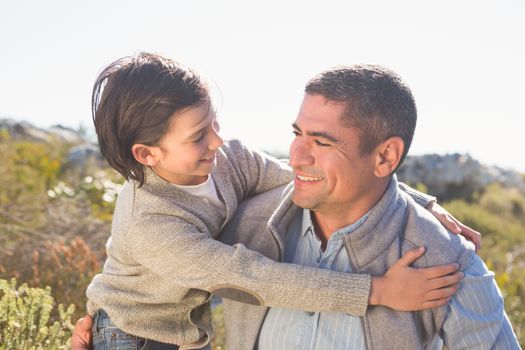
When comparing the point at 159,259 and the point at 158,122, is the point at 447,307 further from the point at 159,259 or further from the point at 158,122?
the point at 158,122

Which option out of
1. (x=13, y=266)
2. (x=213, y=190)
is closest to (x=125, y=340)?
(x=213, y=190)

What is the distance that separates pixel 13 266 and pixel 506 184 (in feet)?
39.7

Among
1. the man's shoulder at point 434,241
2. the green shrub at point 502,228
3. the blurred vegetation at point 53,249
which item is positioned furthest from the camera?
the green shrub at point 502,228

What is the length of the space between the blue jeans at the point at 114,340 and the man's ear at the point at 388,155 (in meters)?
1.24

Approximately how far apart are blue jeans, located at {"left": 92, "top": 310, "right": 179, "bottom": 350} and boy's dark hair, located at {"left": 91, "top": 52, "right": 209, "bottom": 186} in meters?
0.70

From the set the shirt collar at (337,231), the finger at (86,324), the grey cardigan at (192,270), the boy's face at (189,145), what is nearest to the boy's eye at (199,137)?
the boy's face at (189,145)

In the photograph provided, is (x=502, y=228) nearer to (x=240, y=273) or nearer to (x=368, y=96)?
(x=368, y=96)

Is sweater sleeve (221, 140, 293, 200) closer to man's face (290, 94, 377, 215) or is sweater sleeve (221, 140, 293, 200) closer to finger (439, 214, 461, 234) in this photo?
man's face (290, 94, 377, 215)

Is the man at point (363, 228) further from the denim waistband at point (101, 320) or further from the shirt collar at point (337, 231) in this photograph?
the denim waistband at point (101, 320)

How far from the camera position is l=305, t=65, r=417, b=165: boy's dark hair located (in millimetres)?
2623

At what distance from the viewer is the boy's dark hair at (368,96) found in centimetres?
262

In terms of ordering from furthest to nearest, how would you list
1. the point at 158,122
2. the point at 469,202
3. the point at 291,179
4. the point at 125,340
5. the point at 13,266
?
the point at 469,202, the point at 13,266, the point at 291,179, the point at 125,340, the point at 158,122

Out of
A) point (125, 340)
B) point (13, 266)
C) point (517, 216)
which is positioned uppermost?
point (125, 340)

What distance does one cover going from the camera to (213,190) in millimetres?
2959
